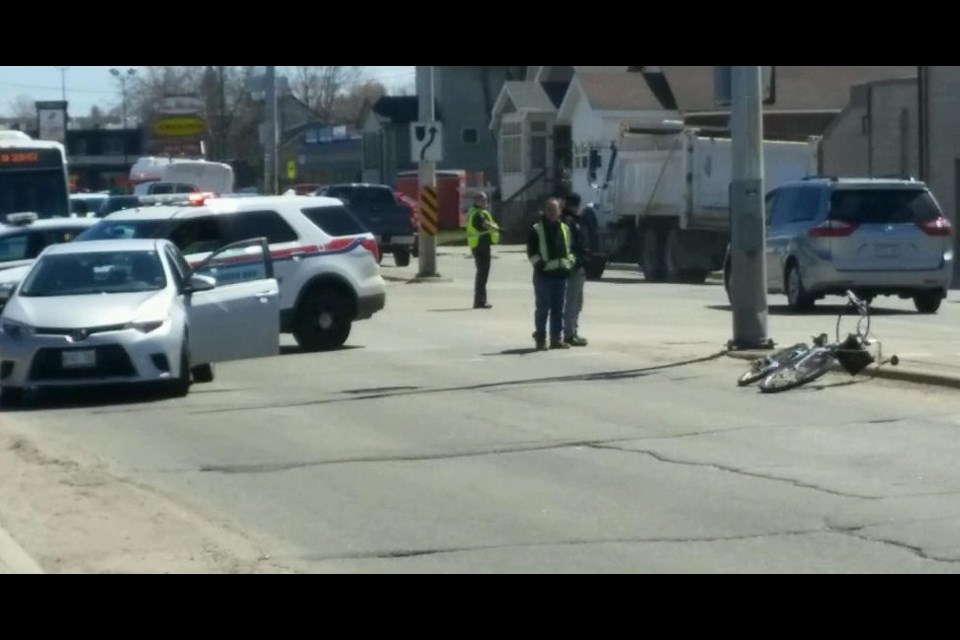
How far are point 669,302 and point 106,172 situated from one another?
2158 inches

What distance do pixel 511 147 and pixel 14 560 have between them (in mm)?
60455

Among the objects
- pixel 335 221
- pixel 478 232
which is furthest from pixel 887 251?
pixel 335 221

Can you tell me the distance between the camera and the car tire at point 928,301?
2652 centimetres

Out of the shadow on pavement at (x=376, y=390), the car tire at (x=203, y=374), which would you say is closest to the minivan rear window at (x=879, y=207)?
the shadow on pavement at (x=376, y=390)

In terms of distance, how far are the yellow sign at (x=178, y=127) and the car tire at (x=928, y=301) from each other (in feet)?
198

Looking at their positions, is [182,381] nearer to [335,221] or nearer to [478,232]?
[335,221]

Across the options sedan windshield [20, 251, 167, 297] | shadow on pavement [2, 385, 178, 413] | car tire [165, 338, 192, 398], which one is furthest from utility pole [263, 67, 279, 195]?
car tire [165, 338, 192, 398]

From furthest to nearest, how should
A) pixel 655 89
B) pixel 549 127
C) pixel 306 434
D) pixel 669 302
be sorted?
pixel 549 127
pixel 655 89
pixel 669 302
pixel 306 434

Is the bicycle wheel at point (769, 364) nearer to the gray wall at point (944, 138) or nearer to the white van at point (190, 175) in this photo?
the gray wall at point (944, 138)

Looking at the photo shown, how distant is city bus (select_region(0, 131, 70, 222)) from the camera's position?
35.7m

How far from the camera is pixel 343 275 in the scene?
2267 cm

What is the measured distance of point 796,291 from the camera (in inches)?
1055
